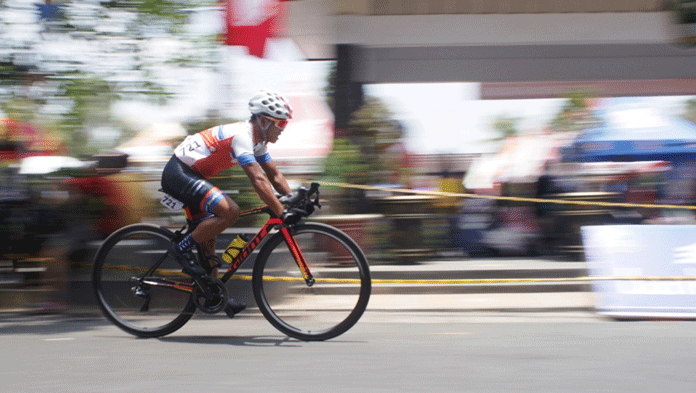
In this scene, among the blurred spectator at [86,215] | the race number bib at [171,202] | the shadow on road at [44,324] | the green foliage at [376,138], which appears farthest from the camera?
the green foliage at [376,138]

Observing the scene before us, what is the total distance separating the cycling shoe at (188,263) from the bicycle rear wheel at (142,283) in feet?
0.37

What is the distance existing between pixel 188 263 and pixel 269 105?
4.02 ft

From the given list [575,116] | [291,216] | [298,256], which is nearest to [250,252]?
[298,256]

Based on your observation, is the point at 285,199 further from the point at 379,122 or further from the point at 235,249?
the point at 379,122

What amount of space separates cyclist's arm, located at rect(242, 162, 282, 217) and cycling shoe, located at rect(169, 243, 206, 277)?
71 cm

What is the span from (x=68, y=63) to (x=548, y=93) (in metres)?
7.92

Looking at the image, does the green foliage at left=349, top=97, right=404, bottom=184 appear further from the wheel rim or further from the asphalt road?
the wheel rim

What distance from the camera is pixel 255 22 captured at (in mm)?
10305

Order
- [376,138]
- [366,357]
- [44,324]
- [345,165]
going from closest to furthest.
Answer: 1. [366,357]
2. [44,324]
3. [345,165]
4. [376,138]

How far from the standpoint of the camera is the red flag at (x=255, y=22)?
9922 millimetres

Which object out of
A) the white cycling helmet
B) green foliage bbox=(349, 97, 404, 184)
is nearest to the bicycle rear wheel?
the white cycling helmet

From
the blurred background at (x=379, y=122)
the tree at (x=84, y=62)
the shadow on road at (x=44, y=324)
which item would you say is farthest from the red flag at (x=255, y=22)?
the shadow on road at (x=44, y=324)

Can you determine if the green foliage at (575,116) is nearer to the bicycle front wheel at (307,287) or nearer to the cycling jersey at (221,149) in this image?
the bicycle front wheel at (307,287)

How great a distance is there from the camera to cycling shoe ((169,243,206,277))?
498cm
